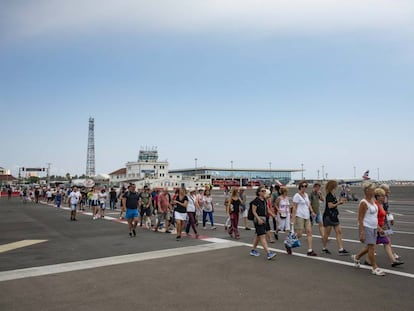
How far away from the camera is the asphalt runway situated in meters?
5.14

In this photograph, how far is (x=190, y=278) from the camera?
6430 mm

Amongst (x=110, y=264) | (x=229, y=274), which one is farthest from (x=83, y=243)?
(x=229, y=274)

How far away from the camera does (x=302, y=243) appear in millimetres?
10078

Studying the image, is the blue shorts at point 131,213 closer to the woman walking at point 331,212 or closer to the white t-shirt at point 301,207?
the white t-shirt at point 301,207

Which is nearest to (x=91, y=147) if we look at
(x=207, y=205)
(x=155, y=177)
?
(x=155, y=177)

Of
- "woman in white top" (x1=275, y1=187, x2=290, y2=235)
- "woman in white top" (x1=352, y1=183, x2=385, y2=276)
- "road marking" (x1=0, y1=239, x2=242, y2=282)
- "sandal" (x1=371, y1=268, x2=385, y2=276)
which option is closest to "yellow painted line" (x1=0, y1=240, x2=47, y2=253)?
"road marking" (x1=0, y1=239, x2=242, y2=282)

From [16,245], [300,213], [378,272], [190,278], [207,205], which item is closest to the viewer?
[190,278]

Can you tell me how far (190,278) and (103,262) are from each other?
2347mm

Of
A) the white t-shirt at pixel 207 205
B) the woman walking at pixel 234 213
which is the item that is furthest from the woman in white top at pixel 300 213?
the white t-shirt at pixel 207 205

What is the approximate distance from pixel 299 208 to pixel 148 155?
11177 cm

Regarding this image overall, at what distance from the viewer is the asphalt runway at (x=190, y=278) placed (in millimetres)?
5141

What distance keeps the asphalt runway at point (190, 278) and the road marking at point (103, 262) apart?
0.02 meters

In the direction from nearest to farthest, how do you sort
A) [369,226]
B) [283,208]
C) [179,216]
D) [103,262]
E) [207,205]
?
[369,226] < [103,262] < [283,208] < [179,216] < [207,205]

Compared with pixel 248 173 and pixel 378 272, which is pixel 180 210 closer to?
pixel 378 272
